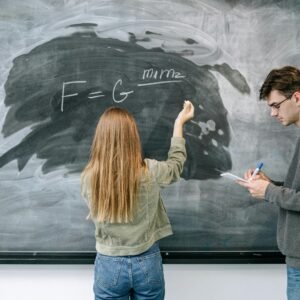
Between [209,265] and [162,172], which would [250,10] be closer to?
[162,172]

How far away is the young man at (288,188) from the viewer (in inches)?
49.4

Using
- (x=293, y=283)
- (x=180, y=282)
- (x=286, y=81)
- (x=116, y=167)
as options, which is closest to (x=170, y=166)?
(x=116, y=167)

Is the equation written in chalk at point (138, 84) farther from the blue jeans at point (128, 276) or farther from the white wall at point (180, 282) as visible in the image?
the white wall at point (180, 282)

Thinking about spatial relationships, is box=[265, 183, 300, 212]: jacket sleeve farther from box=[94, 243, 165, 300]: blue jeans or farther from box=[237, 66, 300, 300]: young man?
box=[94, 243, 165, 300]: blue jeans

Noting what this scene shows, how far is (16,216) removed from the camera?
180 centimetres

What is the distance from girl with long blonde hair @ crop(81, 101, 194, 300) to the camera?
1304 millimetres

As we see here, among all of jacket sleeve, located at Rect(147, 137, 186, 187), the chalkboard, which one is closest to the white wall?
the chalkboard

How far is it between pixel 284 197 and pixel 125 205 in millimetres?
559

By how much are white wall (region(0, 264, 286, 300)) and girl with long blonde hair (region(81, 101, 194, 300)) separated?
1.47 ft

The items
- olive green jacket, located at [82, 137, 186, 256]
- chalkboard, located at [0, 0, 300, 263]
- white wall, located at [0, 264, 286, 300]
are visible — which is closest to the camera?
olive green jacket, located at [82, 137, 186, 256]

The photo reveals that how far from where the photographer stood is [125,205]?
1.30 meters

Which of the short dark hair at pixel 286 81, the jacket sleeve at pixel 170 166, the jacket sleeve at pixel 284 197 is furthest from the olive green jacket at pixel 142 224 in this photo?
the short dark hair at pixel 286 81

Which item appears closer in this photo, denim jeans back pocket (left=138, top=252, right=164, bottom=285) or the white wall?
denim jeans back pocket (left=138, top=252, right=164, bottom=285)

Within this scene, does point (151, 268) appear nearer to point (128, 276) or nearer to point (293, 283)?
point (128, 276)
